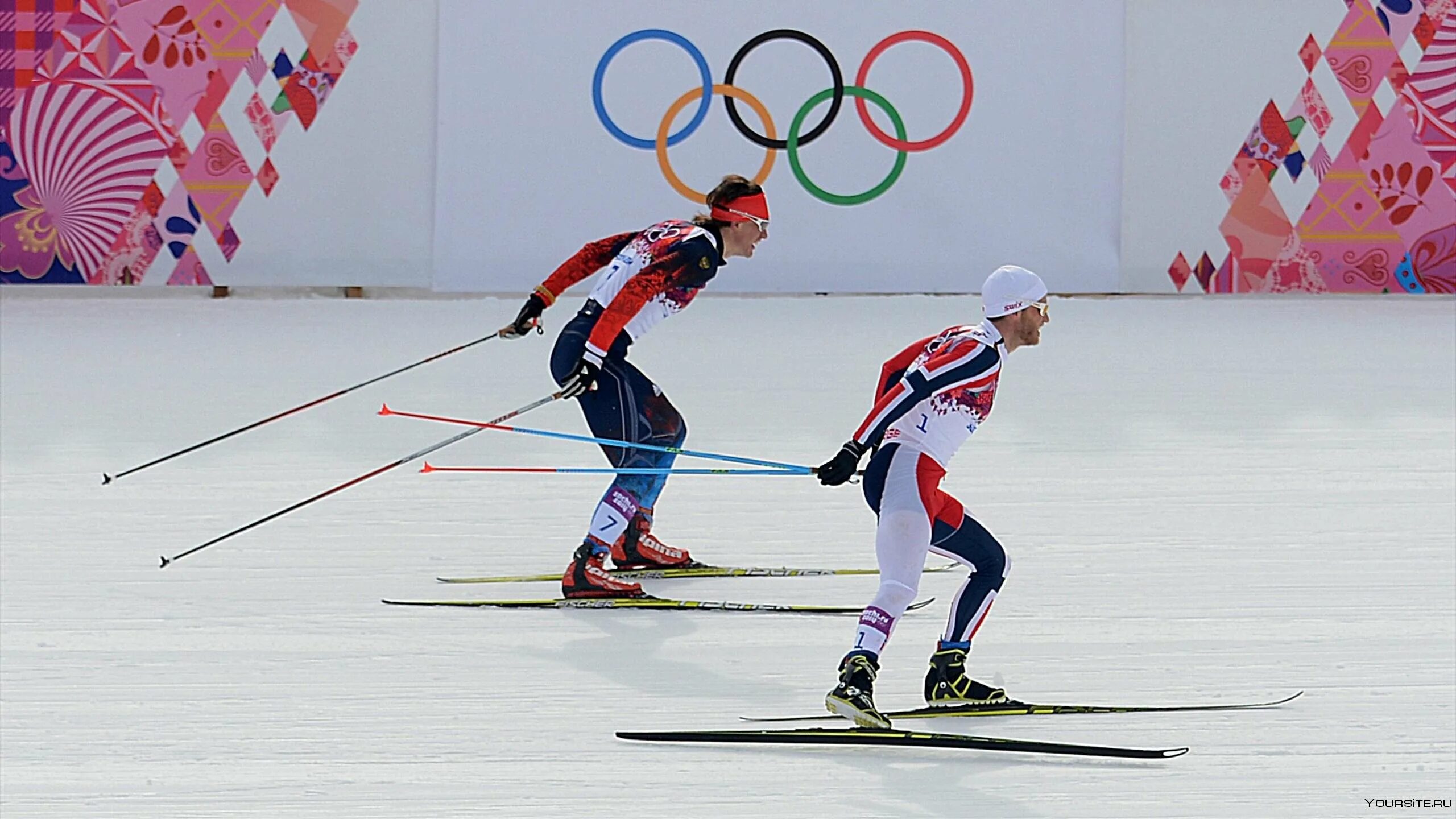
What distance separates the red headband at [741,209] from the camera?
5.38m

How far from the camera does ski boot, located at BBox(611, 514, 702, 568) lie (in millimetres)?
5719

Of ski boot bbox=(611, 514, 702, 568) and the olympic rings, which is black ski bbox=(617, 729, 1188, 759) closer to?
ski boot bbox=(611, 514, 702, 568)

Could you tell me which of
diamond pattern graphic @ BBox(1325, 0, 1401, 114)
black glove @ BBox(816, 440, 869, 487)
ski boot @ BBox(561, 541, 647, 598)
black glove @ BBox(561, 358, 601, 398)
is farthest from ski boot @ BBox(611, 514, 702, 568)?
diamond pattern graphic @ BBox(1325, 0, 1401, 114)

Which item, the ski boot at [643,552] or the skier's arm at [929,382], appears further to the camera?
the ski boot at [643,552]

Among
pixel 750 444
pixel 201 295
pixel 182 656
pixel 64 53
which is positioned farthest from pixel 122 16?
pixel 182 656

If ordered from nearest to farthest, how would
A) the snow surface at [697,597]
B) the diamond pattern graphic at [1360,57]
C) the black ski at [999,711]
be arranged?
the snow surface at [697,597] → the black ski at [999,711] → the diamond pattern graphic at [1360,57]

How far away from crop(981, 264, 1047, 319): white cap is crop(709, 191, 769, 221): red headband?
4.07 feet

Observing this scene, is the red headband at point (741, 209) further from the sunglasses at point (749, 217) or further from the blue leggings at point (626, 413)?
the blue leggings at point (626, 413)

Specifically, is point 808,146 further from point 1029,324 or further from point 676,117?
point 1029,324

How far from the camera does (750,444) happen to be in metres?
7.61

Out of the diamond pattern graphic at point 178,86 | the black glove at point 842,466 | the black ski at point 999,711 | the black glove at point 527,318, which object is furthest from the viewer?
the diamond pattern graphic at point 178,86

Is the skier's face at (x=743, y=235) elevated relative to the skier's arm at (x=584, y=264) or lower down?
elevated

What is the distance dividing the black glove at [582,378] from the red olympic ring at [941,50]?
313 inches

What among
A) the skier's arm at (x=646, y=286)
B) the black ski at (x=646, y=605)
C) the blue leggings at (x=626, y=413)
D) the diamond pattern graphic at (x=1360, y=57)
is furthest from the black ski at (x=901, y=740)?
the diamond pattern graphic at (x=1360, y=57)
